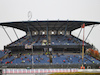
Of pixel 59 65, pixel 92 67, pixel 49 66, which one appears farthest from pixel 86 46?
pixel 49 66

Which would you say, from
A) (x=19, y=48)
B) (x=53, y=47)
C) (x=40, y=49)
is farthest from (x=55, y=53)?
(x=19, y=48)

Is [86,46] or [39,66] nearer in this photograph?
[39,66]

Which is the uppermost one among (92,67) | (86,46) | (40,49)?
(86,46)

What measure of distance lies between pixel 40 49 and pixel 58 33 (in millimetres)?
16721

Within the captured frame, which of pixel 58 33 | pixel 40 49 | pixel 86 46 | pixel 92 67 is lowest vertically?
pixel 92 67

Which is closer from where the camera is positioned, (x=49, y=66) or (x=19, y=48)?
(x=49, y=66)

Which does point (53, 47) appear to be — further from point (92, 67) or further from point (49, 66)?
point (92, 67)

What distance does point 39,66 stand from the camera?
66.0 feet

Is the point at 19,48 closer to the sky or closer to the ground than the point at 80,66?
closer to the sky

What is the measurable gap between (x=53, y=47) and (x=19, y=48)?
15.3m

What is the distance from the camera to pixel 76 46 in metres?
27.9

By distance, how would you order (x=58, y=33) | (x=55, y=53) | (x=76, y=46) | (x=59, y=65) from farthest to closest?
(x=58, y=33)
(x=55, y=53)
(x=76, y=46)
(x=59, y=65)

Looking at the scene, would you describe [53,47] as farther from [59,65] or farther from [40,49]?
[59,65]

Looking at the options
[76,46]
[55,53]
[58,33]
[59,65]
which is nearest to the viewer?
[59,65]
